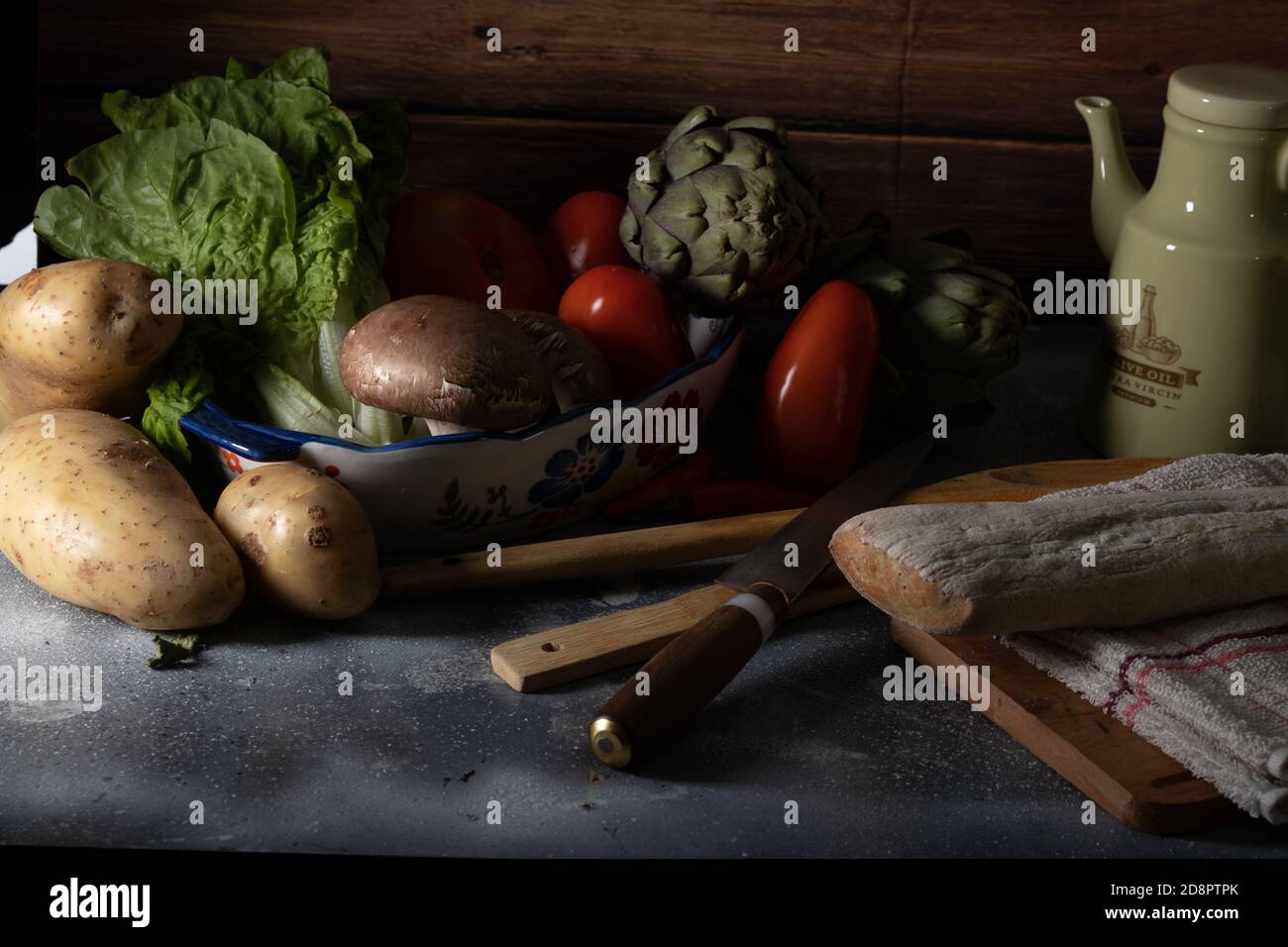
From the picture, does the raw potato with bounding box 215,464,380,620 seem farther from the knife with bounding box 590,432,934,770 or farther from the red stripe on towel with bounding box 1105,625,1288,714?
the red stripe on towel with bounding box 1105,625,1288,714

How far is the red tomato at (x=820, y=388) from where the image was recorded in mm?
1200

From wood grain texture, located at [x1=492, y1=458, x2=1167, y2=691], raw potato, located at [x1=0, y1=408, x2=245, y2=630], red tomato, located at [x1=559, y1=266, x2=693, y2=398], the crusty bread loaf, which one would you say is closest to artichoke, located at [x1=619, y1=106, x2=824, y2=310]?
red tomato, located at [x1=559, y1=266, x2=693, y2=398]

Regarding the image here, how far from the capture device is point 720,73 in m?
1.50

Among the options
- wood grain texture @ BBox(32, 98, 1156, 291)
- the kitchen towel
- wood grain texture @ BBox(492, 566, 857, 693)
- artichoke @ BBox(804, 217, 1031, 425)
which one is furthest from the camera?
wood grain texture @ BBox(32, 98, 1156, 291)

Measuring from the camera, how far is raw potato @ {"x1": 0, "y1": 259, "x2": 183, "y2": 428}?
3.47 feet

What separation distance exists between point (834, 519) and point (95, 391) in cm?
60

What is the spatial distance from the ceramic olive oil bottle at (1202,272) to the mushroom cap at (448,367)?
557mm

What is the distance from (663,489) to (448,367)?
0.86 feet

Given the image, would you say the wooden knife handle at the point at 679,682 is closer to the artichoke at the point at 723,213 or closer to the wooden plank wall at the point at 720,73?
the artichoke at the point at 723,213

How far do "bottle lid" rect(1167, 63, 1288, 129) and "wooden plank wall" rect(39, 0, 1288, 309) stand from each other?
1.08 ft

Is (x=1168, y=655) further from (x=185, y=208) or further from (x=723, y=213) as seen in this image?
(x=185, y=208)

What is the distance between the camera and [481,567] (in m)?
1.05

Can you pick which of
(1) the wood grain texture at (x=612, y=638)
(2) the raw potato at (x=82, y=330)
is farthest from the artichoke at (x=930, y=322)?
(2) the raw potato at (x=82, y=330)

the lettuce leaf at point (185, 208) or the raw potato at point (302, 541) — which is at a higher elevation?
the lettuce leaf at point (185, 208)
